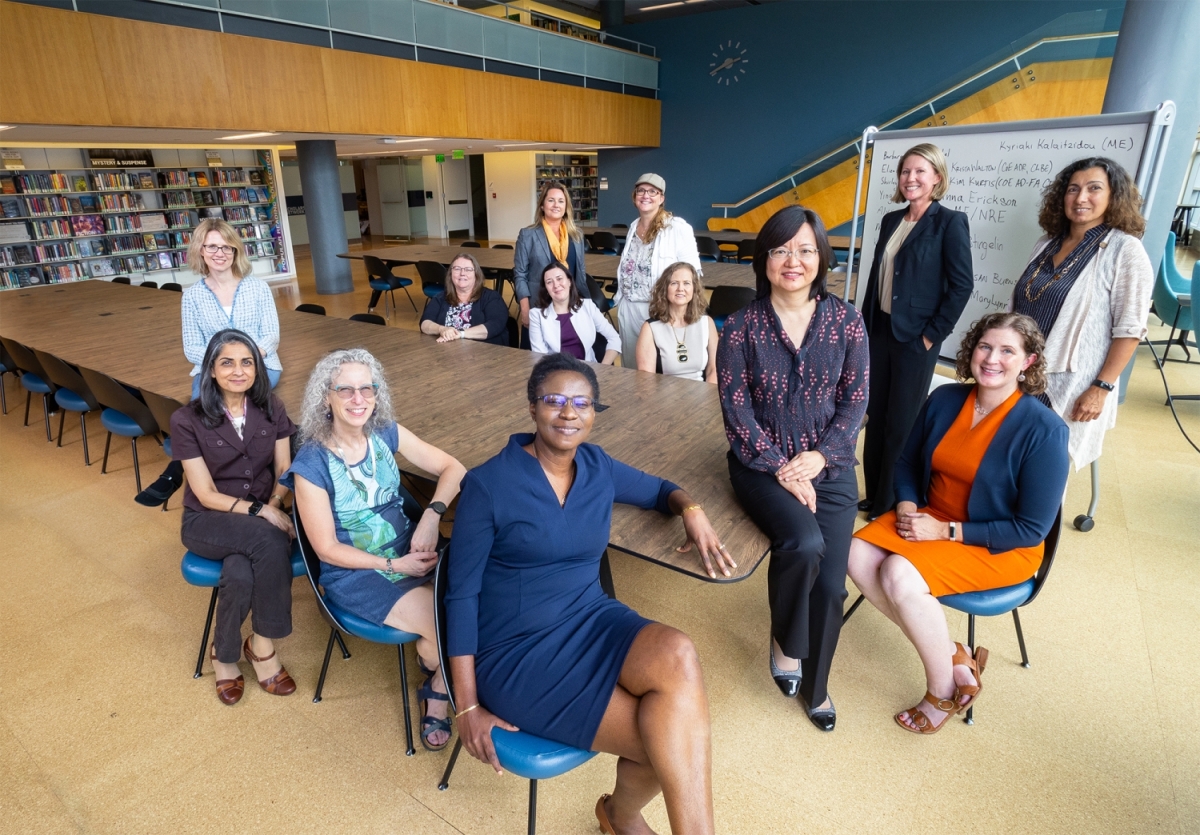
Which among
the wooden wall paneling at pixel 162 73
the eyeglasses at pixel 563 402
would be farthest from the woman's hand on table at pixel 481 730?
the wooden wall paneling at pixel 162 73

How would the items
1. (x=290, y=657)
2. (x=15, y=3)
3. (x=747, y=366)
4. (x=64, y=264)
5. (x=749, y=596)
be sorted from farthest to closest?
(x=64, y=264), (x=15, y=3), (x=749, y=596), (x=290, y=657), (x=747, y=366)

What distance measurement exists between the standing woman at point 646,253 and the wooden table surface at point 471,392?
66cm

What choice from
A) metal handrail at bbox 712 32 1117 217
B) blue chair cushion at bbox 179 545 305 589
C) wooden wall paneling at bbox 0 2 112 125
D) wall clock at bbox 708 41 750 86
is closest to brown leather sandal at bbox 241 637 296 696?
blue chair cushion at bbox 179 545 305 589

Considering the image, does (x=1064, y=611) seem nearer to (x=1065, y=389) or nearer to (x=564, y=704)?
(x=1065, y=389)

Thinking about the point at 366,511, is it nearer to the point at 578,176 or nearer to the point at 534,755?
the point at 534,755

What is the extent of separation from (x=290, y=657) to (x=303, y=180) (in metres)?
8.78

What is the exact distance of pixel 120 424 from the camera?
346 cm

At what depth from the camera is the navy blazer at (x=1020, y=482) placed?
1.91m

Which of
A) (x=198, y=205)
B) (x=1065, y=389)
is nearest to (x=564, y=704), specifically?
(x=1065, y=389)

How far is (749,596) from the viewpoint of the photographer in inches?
108

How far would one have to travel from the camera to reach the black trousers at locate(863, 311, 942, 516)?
2.92 meters

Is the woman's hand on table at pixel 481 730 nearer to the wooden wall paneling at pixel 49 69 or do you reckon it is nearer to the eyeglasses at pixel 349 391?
the eyeglasses at pixel 349 391

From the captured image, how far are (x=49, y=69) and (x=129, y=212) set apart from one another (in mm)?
4529

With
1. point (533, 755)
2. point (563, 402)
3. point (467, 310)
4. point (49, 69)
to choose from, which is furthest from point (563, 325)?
point (49, 69)
